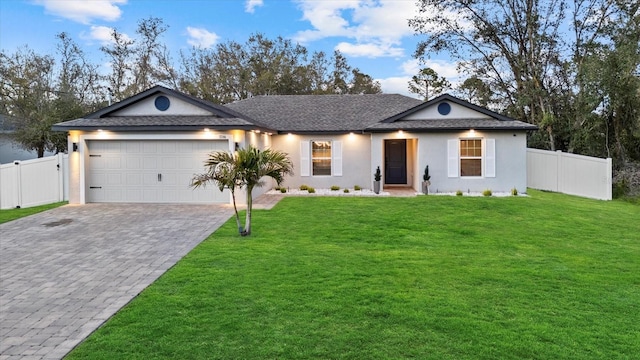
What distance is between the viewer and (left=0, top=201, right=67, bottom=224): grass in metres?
11.9

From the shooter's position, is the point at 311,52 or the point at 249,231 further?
the point at 311,52

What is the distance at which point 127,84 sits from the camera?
33.3 m

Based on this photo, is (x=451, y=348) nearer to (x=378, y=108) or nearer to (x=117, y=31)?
(x=378, y=108)

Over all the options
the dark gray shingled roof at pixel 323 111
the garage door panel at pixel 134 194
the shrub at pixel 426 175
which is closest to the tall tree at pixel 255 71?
the dark gray shingled roof at pixel 323 111

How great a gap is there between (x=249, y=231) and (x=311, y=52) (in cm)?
3403

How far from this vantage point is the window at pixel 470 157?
16.8 meters

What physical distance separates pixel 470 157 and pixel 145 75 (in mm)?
28270

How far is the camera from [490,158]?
1656cm

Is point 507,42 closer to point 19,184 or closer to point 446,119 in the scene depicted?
point 446,119

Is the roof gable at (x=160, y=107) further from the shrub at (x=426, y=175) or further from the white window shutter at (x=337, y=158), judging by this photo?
the shrub at (x=426, y=175)

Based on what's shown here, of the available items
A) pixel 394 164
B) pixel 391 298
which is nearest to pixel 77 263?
pixel 391 298

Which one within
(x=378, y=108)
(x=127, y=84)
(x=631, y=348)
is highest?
(x=127, y=84)

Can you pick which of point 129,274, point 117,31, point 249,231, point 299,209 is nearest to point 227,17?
point 117,31

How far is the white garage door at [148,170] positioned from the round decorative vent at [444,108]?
889 cm
